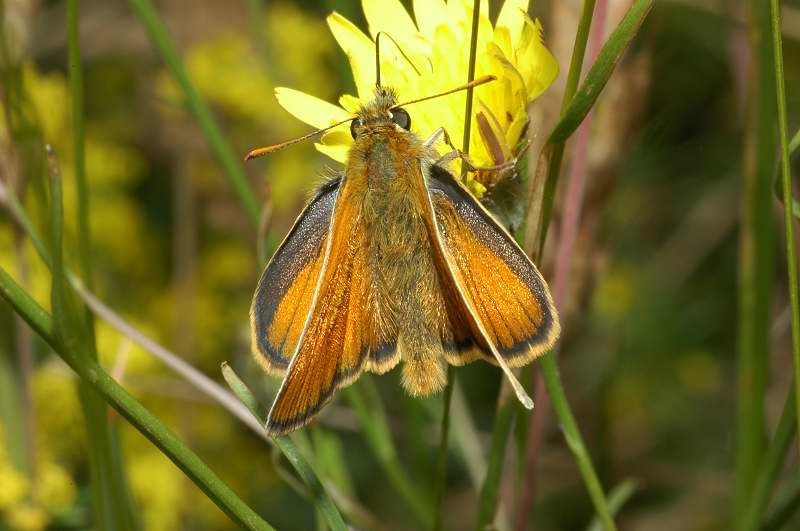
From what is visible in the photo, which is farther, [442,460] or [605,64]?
[442,460]

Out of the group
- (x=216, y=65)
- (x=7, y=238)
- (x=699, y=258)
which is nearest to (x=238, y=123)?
(x=216, y=65)

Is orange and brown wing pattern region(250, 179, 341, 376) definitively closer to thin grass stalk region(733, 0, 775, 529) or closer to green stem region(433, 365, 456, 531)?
green stem region(433, 365, 456, 531)

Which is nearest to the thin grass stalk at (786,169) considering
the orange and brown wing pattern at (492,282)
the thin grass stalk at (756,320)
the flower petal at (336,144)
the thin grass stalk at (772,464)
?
the thin grass stalk at (772,464)

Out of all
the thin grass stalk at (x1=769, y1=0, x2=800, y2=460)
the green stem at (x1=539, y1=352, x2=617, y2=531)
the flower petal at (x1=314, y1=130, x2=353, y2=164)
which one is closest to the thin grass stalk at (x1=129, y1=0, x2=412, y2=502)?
the flower petal at (x1=314, y1=130, x2=353, y2=164)

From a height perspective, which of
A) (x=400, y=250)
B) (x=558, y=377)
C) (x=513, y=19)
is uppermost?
(x=513, y=19)

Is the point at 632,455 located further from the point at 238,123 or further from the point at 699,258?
the point at 238,123

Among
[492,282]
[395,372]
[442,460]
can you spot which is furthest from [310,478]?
[395,372]

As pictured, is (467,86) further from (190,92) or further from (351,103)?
(190,92)
